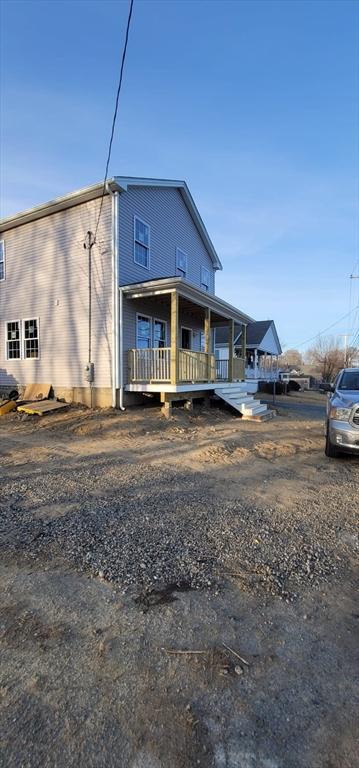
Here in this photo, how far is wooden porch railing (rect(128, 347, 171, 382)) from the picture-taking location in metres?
11.0

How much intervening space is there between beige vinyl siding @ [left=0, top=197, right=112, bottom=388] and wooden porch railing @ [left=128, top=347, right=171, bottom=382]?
741 millimetres

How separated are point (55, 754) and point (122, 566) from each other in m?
1.43

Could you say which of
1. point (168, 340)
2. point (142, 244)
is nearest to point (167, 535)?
point (142, 244)

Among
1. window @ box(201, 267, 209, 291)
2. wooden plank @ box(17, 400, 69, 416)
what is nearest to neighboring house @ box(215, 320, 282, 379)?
window @ box(201, 267, 209, 291)

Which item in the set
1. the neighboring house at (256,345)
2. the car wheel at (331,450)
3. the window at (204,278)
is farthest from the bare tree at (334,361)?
the car wheel at (331,450)

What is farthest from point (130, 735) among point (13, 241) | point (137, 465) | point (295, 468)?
point (13, 241)

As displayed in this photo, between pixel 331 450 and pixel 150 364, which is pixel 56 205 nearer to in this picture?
pixel 150 364

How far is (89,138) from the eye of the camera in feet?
29.0

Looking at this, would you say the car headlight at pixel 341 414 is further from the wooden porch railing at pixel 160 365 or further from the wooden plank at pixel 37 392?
the wooden plank at pixel 37 392

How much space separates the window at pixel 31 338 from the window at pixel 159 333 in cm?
428

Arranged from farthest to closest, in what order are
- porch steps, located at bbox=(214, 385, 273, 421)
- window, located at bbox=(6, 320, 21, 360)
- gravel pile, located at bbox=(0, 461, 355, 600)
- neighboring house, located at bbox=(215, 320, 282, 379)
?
neighboring house, located at bbox=(215, 320, 282, 379) < window, located at bbox=(6, 320, 21, 360) < porch steps, located at bbox=(214, 385, 273, 421) < gravel pile, located at bbox=(0, 461, 355, 600)

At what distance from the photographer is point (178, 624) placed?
2.24 meters

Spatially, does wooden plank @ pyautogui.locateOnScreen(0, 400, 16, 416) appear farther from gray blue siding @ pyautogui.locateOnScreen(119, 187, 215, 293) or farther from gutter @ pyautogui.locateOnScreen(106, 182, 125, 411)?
gray blue siding @ pyautogui.locateOnScreen(119, 187, 215, 293)

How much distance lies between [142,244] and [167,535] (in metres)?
11.2
